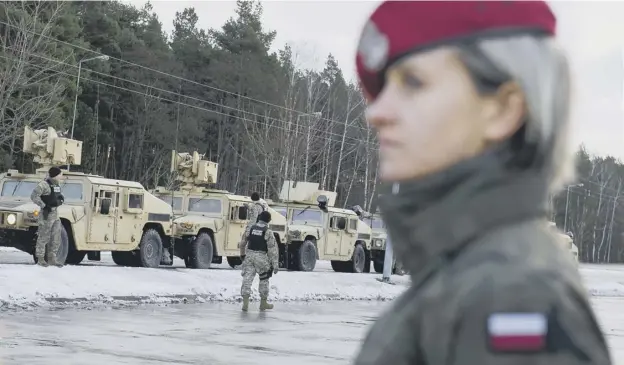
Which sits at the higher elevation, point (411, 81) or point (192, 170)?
point (192, 170)

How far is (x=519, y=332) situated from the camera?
3.75ft

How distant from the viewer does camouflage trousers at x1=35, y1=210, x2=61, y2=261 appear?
18078 millimetres

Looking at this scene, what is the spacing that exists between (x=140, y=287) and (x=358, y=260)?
13181 mm

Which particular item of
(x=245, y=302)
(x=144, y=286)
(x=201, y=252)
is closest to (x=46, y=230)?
(x=144, y=286)

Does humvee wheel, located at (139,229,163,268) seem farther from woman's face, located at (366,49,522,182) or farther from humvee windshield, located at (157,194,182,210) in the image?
woman's face, located at (366,49,522,182)

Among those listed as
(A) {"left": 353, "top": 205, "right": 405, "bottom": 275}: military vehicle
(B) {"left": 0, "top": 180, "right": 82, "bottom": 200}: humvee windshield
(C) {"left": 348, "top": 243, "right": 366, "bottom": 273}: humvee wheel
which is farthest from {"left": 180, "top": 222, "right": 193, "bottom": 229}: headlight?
(A) {"left": 353, "top": 205, "right": 405, "bottom": 275}: military vehicle

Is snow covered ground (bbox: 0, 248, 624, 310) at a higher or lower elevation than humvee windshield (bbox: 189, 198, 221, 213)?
lower

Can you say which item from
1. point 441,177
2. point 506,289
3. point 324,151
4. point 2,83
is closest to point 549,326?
point 506,289

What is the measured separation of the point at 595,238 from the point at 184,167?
73.4 meters

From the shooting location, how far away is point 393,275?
1166 inches

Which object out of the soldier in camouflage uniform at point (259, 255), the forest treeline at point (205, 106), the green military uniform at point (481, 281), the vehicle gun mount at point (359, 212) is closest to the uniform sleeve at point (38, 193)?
the soldier in camouflage uniform at point (259, 255)

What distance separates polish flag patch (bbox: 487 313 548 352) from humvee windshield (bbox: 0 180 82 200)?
20.2 m

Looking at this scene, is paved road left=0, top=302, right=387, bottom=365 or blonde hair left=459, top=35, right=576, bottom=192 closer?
blonde hair left=459, top=35, right=576, bottom=192

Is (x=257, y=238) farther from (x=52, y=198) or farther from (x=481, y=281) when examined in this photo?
(x=481, y=281)
